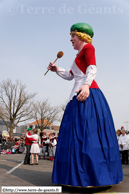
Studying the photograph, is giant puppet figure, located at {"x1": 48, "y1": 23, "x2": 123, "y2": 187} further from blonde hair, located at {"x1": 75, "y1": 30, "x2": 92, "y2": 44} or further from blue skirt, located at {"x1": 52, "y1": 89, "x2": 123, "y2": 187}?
blonde hair, located at {"x1": 75, "y1": 30, "x2": 92, "y2": 44}

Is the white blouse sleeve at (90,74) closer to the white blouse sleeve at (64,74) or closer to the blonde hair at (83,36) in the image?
the blonde hair at (83,36)

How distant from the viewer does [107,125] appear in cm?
408

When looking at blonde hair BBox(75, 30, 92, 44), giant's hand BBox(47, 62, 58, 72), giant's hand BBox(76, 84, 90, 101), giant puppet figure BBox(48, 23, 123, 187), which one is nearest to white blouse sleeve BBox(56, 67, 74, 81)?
giant's hand BBox(47, 62, 58, 72)

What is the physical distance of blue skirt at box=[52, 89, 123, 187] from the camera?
3680mm

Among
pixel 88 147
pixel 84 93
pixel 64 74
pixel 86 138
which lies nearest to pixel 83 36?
pixel 64 74

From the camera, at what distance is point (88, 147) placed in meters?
3.75

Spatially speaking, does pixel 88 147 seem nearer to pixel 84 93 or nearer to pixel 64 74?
pixel 84 93

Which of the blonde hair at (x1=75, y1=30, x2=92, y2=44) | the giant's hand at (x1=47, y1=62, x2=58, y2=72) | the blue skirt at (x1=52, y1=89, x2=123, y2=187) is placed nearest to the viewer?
the blue skirt at (x1=52, y1=89, x2=123, y2=187)

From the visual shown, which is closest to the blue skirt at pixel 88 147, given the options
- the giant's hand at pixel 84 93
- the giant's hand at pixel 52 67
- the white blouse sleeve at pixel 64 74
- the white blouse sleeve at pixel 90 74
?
the giant's hand at pixel 84 93

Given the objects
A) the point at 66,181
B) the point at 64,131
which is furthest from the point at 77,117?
the point at 66,181

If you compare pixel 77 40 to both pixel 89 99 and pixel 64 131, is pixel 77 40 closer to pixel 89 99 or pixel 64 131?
pixel 89 99

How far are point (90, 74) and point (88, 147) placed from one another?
1258 mm

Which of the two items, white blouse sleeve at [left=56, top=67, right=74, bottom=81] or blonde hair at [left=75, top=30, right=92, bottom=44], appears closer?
blonde hair at [left=75, top=30, right=92, bottom=44]

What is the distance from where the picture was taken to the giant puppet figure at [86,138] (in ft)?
12.1
